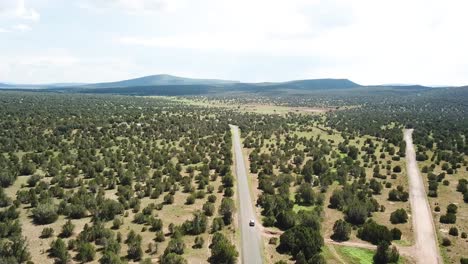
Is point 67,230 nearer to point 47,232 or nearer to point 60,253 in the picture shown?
point 47,232

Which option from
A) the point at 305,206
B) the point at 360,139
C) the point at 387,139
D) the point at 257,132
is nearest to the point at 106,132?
the point at 257,132

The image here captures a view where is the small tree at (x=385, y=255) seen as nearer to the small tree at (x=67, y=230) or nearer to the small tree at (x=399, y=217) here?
the small tree at (x=399, y=217)

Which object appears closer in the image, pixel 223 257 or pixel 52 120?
pixel 223 257

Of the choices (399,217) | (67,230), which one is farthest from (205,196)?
(399,217)

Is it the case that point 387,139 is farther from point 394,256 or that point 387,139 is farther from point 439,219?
point 394,256

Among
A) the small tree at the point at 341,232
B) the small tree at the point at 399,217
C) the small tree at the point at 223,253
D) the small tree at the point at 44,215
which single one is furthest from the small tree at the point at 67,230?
the small tree at the point at 399,217

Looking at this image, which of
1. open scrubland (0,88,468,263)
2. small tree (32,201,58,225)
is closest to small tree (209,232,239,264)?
open scrubland (0,88,468,263)
